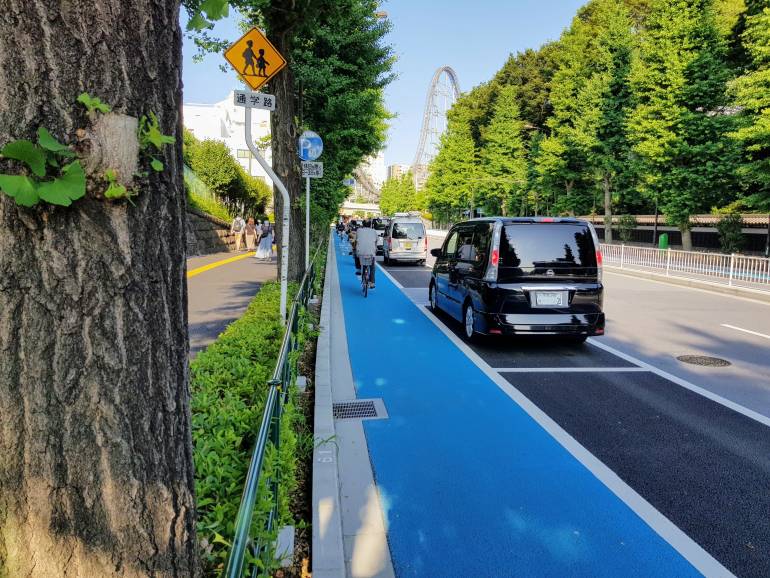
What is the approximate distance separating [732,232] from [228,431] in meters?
29.6

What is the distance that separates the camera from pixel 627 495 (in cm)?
388

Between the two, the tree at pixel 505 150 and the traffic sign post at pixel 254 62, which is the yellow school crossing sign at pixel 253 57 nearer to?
the traffic sign post at pixel 254 62

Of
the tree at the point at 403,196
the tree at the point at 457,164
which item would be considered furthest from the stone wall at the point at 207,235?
the tree at the point at 403,196

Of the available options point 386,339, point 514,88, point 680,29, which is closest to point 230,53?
point 386,339

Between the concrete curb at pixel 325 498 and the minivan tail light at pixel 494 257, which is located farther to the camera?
the minivan tail light at pixel 494 257

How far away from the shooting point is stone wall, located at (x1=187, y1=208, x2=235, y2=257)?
2455 cm

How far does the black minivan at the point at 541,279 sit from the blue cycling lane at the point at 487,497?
158cm

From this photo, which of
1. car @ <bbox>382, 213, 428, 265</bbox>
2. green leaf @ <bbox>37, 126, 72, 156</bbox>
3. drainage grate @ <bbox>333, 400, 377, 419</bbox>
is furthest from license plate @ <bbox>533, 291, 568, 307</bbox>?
car @ <bbox>382, 213, 428, 265</bbox>

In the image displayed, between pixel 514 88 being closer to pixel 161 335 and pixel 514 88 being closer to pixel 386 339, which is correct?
pixel 386 339

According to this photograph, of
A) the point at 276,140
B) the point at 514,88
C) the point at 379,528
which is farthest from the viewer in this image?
the point at 514,88

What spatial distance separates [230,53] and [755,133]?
20365 mm

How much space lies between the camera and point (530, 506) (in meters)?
3.70

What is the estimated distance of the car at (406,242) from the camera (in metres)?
24.0

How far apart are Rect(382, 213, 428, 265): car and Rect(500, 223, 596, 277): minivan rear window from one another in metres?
15.9
